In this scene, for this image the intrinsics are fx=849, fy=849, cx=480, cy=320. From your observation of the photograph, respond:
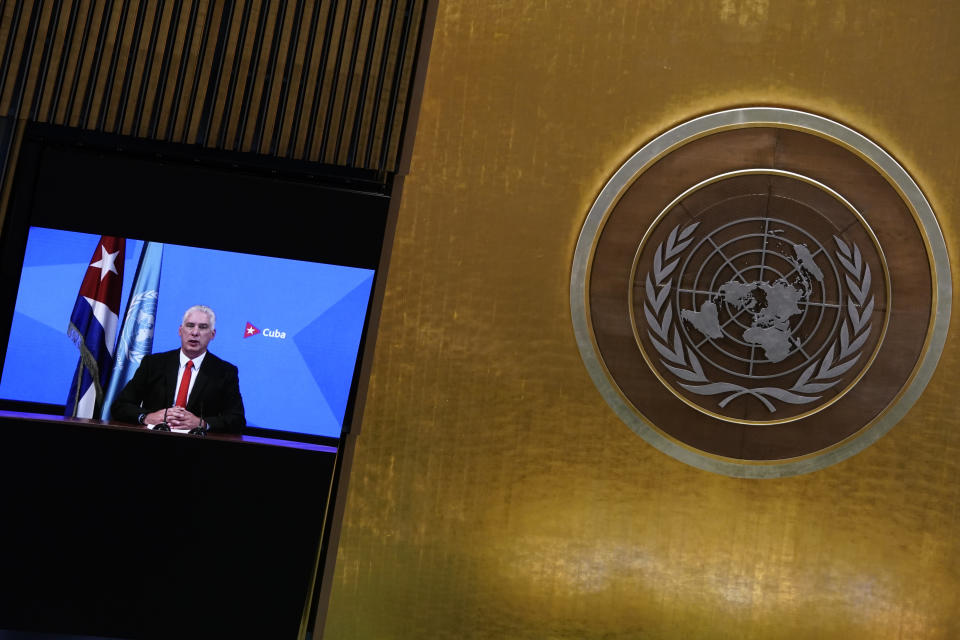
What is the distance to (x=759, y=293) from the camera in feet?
13.2

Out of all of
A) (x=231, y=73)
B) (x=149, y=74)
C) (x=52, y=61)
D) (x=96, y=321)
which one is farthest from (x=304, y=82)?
(x=96, y=321)

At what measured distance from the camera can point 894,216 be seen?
13.4 ft

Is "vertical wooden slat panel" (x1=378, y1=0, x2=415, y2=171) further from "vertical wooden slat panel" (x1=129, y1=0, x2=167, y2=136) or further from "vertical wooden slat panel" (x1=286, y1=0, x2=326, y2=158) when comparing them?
"vertical wooden slat panel" (x1=129, y1=0, x2=167, y2=136)

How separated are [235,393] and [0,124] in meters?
1.51

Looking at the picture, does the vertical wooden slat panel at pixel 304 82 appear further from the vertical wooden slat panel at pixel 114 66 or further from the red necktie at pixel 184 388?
the red necktie at pixel 184 388

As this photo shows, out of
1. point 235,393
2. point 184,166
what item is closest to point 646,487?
point 235,393

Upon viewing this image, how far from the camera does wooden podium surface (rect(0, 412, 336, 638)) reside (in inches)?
139

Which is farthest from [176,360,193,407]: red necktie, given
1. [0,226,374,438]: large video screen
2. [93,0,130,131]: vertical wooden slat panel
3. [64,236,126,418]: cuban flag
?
[93,0,130,131]: vertical wooden slat panel

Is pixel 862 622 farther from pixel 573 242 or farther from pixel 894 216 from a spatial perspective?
pixel 573 242

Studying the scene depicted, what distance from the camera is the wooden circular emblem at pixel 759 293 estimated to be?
402 centimetres

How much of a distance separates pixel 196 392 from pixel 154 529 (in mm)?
606

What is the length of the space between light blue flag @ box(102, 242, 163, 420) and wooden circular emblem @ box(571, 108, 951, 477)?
187 centimetres

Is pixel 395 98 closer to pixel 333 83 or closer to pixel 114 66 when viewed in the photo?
pixel 333 83

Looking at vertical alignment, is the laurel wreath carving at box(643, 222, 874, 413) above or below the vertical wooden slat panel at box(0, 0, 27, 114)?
below
